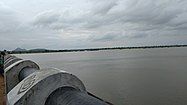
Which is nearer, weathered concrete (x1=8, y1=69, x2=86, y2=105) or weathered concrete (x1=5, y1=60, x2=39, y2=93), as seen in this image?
weathered concrete (x1=8, y1=69, x2=86, y2=105)

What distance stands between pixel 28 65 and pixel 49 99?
3373 millimetres

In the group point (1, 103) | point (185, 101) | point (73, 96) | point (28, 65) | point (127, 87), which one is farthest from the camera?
point (127, 87)

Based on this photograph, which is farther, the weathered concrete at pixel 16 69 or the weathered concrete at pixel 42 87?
the weathered concrete at pixel 16 69

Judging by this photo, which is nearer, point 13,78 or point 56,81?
point 56,81

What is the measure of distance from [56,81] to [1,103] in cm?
522

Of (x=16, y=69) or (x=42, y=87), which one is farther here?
(x=16, y=69)

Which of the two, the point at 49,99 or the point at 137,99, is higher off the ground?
the point at 49,99

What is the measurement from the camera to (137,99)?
29.2m

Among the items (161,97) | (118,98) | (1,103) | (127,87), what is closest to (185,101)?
(161,97)

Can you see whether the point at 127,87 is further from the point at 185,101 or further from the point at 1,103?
the point at 1,103

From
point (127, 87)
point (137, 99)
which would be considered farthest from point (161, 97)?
point (127, 87)

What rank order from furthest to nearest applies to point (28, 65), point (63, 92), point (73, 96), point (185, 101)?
1. point (185, 101)
2. point (28, 65)
3. point (63, 92)
4. point (73, 96)

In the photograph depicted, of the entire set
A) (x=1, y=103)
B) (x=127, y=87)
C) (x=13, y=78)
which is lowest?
(x=127, y=87)

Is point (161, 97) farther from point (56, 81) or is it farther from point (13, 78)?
point (56, 81)
